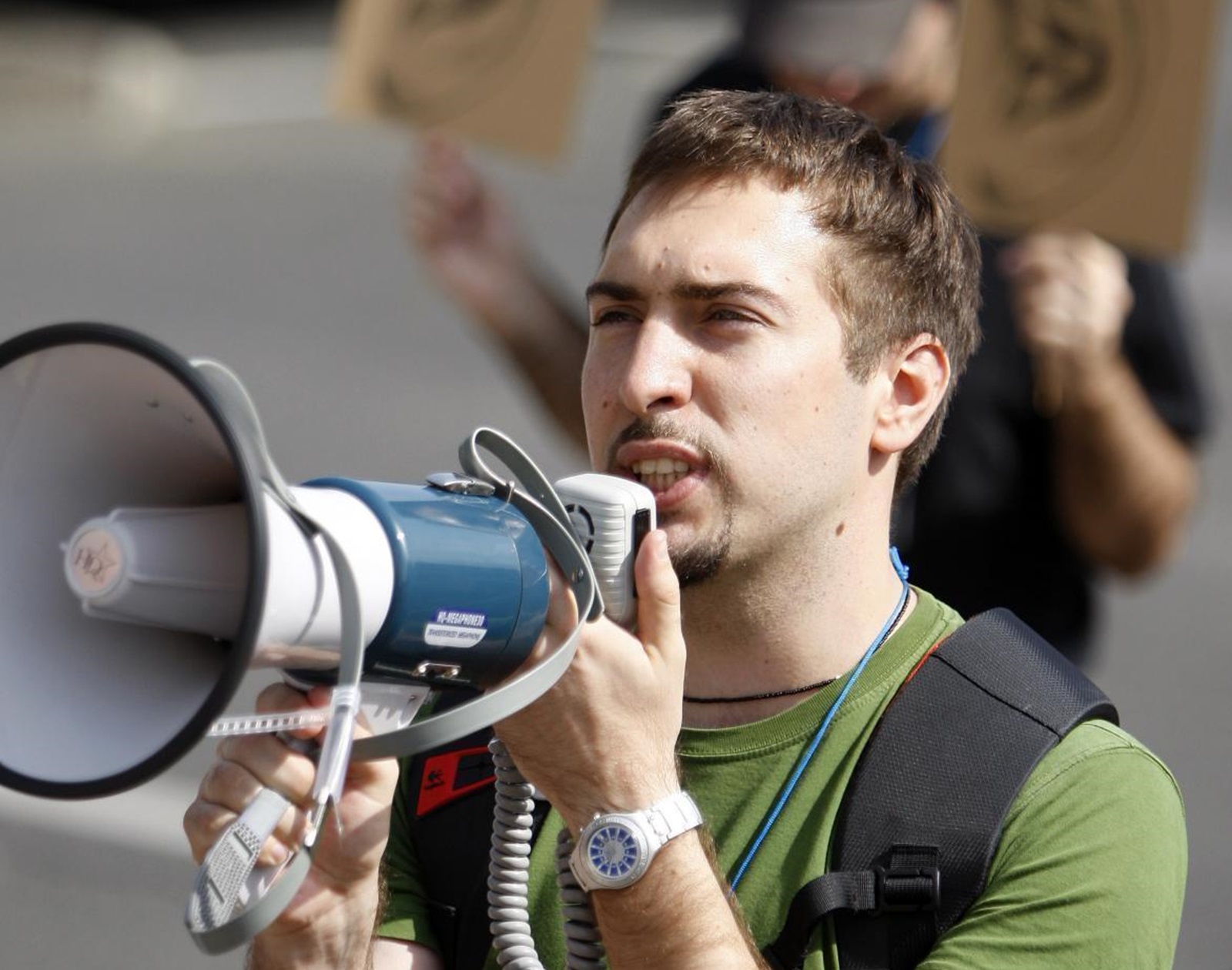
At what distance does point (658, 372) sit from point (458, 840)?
0.58 metres

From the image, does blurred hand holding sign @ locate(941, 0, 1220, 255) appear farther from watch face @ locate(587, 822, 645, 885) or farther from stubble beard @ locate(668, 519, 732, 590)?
watch face @ locate(587, 822, 645, 885)

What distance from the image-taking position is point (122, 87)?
14.3 metres

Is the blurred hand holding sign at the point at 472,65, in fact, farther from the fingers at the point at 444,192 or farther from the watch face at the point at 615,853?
the watch face at the point at 615,853

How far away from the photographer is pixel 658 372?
2312 mm

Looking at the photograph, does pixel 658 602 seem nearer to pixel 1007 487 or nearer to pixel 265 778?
pixel 265 778

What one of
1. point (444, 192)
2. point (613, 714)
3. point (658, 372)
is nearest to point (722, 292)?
point (658, 372)

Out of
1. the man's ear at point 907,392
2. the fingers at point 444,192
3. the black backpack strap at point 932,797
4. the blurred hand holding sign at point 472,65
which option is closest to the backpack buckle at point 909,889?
the black backpack strap at point 932,797

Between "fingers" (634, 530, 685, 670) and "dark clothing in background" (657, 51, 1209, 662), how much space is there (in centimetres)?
163

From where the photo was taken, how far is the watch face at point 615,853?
77.4 inches

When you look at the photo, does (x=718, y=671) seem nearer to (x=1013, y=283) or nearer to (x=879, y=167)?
(x=879, y=167)

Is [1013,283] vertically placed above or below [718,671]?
above

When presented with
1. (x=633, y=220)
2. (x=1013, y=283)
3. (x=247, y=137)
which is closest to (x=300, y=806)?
(x=633, y=220)

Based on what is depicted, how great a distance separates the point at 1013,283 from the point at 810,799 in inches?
66.9

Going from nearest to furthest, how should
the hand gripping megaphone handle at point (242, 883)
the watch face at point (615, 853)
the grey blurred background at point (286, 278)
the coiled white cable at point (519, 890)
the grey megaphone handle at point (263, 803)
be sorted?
the grey megaphone handle at point (263, 803), the hand gripping megaphone handle at point (242, 883), the watch face at point (615, 853), the coiled white cable at point (519, 890), the grey blurred background at point (286, 278)
